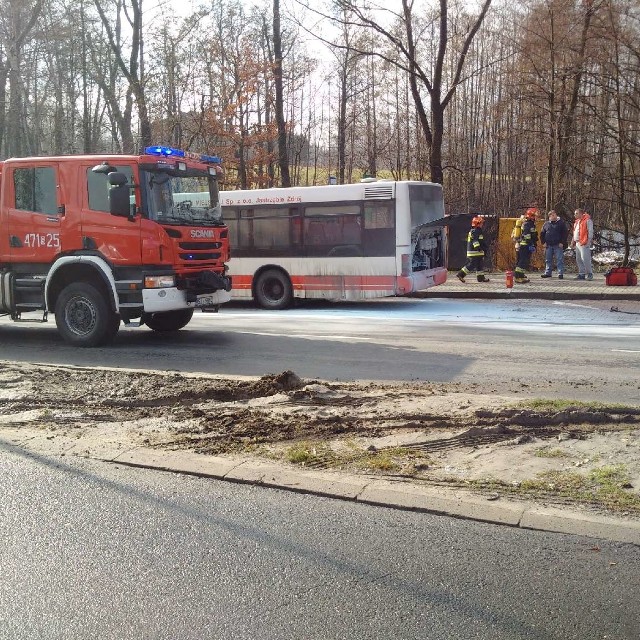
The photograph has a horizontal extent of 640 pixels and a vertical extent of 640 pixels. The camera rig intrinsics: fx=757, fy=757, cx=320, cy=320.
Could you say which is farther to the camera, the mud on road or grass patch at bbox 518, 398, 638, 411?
grass patch at bbox 518, 398, 638, 411

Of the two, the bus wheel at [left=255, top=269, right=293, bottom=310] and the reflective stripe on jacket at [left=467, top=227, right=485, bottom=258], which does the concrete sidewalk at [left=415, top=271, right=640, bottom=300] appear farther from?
the bus wheel at [left=255, top=269, right=293, bottom=310]

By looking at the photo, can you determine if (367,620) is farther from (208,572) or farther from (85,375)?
(85,375)

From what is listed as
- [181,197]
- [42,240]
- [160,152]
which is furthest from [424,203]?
[42,240]

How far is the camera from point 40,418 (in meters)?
6.79

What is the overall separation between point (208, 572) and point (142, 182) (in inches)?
308

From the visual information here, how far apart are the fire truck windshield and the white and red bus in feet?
15.4

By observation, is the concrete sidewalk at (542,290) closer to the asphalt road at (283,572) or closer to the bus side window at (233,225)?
the bus side window at (233,225)

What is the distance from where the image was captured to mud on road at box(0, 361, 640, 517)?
5000 mm

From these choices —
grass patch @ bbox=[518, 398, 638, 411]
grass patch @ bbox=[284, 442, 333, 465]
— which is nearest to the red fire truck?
grass patch @ bbox=[284, 442, 333, 465]

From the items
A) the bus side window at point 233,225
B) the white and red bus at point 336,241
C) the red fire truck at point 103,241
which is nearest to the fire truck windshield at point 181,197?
the red fire truck at point 103,241

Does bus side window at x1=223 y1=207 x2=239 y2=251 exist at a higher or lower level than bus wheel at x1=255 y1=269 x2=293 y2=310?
higher

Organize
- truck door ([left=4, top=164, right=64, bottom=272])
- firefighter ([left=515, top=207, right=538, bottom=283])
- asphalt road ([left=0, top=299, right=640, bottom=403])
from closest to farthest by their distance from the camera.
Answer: asphalt road ([left=0, top=299, right=640, bottom=403])
truck door ([left=4, top=164, right=64, bottom=272])
firefighter ([left=515, top=207, right=538, bottom=283])

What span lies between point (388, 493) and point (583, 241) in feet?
57.8

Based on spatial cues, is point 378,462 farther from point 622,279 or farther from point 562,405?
point 622,279
